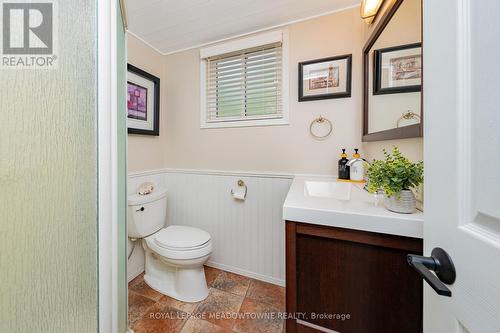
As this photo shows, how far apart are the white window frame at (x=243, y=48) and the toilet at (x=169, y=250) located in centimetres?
85

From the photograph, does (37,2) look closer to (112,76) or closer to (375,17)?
(112,76)

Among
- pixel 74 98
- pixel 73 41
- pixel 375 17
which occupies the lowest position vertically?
pixel 74 98

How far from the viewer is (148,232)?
154 cm

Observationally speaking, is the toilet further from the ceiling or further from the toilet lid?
the ceiling

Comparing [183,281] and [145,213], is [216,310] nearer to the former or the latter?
[183,281]

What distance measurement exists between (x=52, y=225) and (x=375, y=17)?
1.84 meters

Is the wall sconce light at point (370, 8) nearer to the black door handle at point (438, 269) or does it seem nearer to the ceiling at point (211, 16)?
the ceiling at point (211, 16)

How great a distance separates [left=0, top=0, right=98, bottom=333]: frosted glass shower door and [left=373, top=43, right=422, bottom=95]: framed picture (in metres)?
1.18

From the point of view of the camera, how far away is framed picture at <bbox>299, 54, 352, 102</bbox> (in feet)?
4.56

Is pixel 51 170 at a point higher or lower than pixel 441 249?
higher

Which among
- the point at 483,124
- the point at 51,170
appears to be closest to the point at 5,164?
the point at 51,170

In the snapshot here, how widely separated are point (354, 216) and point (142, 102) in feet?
6.03

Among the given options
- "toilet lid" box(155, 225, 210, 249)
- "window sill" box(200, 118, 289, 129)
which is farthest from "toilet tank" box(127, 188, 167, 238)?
"window sill" box(200, 118, 289, 129)

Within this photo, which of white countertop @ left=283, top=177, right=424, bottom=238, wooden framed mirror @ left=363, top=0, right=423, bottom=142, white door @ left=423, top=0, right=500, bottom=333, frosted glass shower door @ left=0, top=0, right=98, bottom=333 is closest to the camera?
white door @ left=423, top=0, right=500, bottom=333
